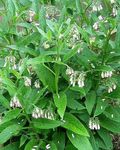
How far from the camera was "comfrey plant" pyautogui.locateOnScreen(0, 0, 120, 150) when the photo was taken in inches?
105

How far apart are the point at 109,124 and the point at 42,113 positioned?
0.58 metres

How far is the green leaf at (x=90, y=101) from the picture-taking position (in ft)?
9.24

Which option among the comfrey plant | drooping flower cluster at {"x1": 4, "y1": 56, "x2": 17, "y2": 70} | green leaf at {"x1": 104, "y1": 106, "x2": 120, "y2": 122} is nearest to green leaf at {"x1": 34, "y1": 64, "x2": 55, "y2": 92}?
the comfrey plant

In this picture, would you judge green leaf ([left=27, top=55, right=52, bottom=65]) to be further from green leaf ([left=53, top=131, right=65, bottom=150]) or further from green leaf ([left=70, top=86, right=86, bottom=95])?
green leaf ([left=53, top=131, right=65, bottom=150])

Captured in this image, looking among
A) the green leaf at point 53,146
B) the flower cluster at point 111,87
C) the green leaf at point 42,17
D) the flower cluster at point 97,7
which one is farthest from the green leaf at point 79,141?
the flower cluster at point 97,7

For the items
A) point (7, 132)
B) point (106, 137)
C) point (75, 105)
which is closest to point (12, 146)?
point (7, 132)

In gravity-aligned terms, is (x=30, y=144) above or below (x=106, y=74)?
below

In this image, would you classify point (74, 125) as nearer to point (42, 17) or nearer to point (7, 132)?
point (7, 132)

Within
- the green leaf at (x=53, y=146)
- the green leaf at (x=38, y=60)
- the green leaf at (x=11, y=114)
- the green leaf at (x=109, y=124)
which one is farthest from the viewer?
the green leaf at (x=109, y=124)

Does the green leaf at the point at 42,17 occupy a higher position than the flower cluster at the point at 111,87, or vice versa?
the green leaf at the point at 42,17

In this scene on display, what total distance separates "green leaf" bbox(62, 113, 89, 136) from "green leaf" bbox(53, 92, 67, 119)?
0.16 meters

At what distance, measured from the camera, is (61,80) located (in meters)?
2.94

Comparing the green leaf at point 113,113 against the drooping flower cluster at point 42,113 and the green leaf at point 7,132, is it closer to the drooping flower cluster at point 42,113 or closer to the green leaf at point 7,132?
the drooping flower cluster at point 42,113

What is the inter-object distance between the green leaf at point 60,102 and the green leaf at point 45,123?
129 millimetres
